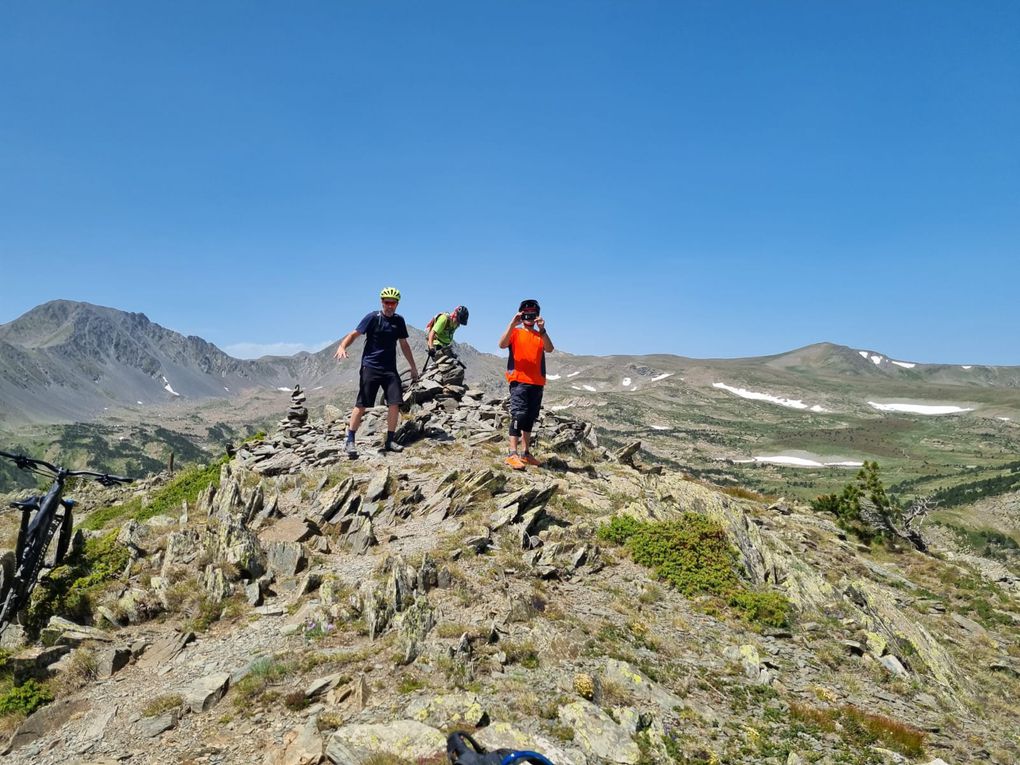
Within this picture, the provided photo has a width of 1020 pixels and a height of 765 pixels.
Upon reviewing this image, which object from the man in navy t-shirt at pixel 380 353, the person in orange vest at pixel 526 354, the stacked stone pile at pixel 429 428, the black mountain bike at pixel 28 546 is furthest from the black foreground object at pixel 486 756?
the stacked stone pile at pixel 429 428

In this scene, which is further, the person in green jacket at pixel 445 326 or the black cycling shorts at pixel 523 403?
the person in green jacket at pixel 445 326

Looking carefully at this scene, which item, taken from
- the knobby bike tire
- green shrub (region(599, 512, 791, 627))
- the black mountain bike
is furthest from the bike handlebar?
green shrub (region(599, 512, 791, 627))

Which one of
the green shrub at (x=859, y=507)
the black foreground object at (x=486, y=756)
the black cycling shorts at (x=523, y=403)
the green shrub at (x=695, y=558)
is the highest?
the black cycling shorts at (x=523, y=403)

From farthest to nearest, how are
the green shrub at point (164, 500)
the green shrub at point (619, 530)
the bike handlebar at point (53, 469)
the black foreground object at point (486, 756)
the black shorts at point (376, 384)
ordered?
the green shrub at point (164, 500) < the black shorts at point (376, 384) < the green shrub at point (619, 530) < the bike handlebar at point (53, 469) < the black foreground object at point (486, 756)

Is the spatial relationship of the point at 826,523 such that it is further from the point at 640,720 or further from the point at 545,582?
the point at 640,720

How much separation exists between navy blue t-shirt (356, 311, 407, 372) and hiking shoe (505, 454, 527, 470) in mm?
5400

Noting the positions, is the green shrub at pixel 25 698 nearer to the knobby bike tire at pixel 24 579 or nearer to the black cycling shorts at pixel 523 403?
the knobby bike tire at pixel 24 579

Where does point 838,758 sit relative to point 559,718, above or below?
below

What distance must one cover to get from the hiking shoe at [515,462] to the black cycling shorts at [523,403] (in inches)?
43.1

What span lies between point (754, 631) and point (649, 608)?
2248 mm

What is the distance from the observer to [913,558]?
23.7 m

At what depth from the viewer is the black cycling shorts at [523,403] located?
17.5 metres

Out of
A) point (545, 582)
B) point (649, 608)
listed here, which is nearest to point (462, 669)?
point (545, 582)

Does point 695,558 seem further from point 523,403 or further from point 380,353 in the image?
point 380,353
